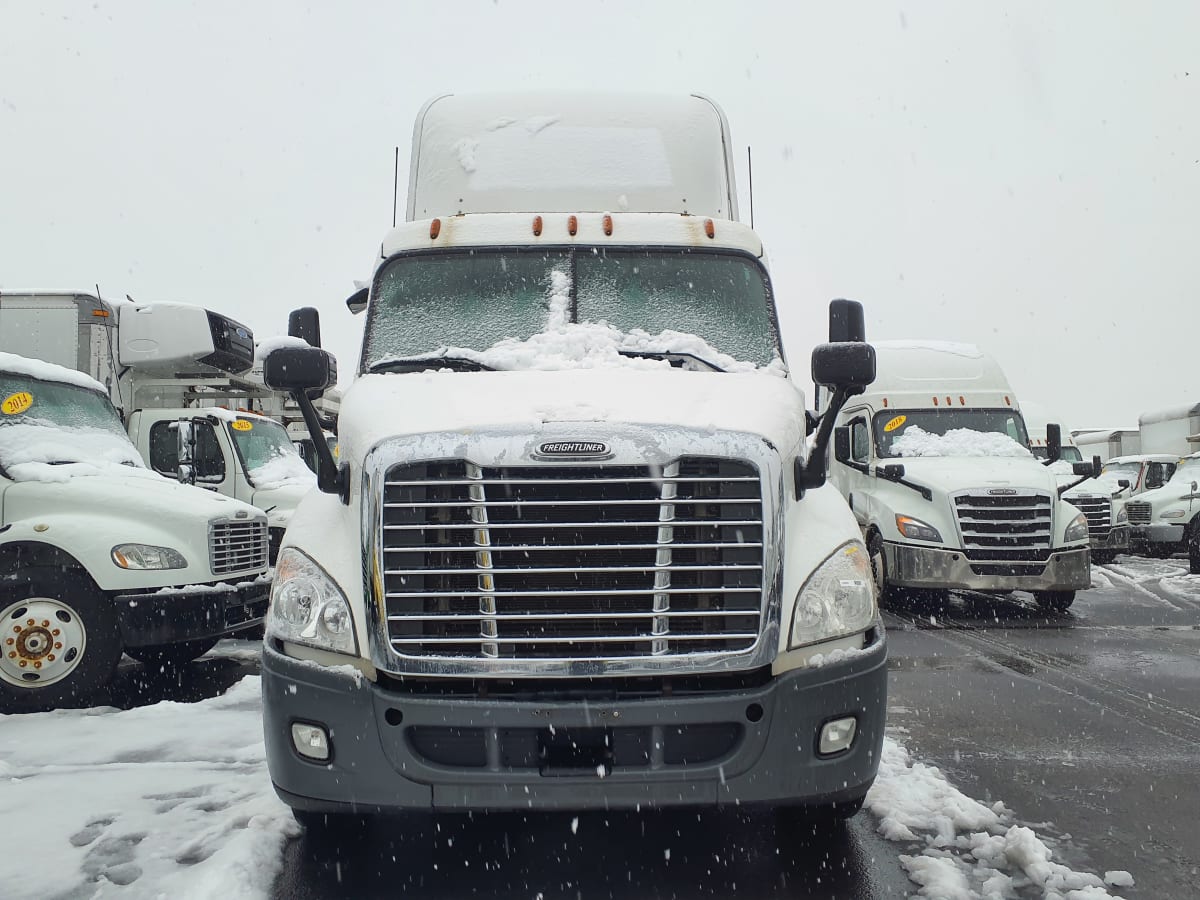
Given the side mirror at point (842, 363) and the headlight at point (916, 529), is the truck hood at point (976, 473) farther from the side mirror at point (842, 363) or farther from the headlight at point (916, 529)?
the side mirror at point (842, 363)

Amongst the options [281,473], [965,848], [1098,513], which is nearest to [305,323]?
[965,848]

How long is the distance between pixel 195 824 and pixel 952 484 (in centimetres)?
846

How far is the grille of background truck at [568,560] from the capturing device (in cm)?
334

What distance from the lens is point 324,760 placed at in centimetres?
330

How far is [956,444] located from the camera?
1134cm

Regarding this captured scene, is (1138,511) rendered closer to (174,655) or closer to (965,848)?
(965,848)

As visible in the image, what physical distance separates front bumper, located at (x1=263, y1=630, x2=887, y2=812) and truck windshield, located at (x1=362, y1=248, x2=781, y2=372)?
193 cm

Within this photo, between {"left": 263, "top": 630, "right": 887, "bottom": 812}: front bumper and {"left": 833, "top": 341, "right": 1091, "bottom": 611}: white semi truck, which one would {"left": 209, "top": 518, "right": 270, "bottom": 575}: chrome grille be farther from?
{"left": 833, "top": 341, "right": 1091, "bottom": 611}: white semi truck

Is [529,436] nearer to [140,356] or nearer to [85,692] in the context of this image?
[85,692]

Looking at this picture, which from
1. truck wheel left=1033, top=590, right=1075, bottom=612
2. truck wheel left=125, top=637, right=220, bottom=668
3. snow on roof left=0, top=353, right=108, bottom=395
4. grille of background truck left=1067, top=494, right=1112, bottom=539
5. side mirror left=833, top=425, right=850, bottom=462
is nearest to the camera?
snow on roof left=0, top=353, right=108, bottom=395

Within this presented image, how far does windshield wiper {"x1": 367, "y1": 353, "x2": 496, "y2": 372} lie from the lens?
4.46m

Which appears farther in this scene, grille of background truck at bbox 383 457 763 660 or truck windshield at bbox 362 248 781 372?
truck windshield at bbox 362 248 781 372

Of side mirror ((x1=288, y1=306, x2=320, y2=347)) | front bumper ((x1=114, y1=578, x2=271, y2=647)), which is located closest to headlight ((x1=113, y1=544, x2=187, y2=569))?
front bumper ((x1=114, y1=578, x2=271, y2=647))

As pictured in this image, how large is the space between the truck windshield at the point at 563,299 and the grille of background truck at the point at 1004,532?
238 inches
